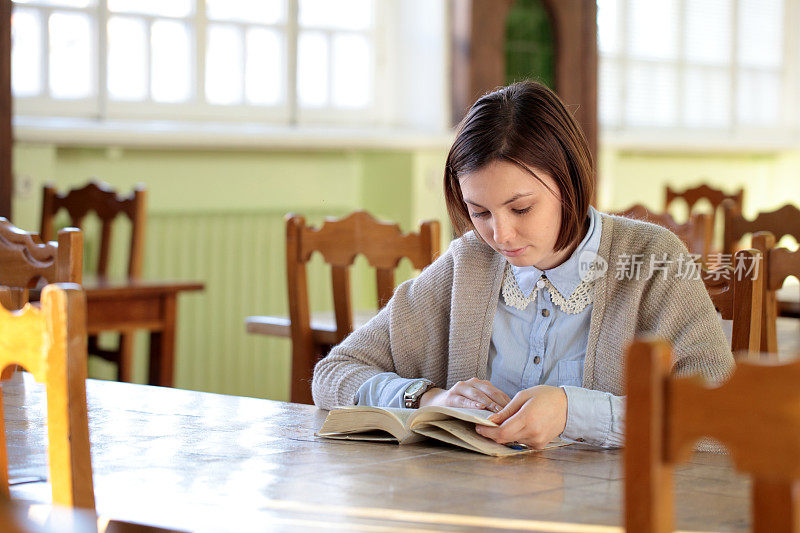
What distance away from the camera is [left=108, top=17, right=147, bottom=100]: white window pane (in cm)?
418

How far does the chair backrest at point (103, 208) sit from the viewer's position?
3672 mm

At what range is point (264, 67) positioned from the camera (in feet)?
14.9

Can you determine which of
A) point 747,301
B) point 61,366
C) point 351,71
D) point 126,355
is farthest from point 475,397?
point 351,71

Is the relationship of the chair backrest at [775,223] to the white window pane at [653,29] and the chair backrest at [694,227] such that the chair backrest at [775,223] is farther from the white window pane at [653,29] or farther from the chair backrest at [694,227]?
the white window pane at [653,29]

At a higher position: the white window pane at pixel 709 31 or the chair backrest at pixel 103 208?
the white window pane at pixel 709 31

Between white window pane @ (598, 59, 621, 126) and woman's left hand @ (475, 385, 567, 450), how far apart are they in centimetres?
424

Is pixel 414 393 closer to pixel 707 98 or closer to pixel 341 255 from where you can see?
pixel 341 255

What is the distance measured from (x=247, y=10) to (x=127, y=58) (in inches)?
21.6

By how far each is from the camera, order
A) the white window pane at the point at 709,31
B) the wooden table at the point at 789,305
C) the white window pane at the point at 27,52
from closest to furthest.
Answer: the wooden table at the point at 789,305 < the white window pane at the point at 27,52 < the white window pane at the point at 709,31

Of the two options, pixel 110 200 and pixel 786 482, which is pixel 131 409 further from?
pixel 110 200

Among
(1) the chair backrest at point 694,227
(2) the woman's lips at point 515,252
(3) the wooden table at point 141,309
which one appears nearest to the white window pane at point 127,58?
(3) the wooden table at point 141,309

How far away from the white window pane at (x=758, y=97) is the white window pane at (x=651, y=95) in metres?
0.52

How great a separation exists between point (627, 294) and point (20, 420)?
0.92 m

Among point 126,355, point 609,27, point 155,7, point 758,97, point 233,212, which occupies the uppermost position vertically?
point 609,27
